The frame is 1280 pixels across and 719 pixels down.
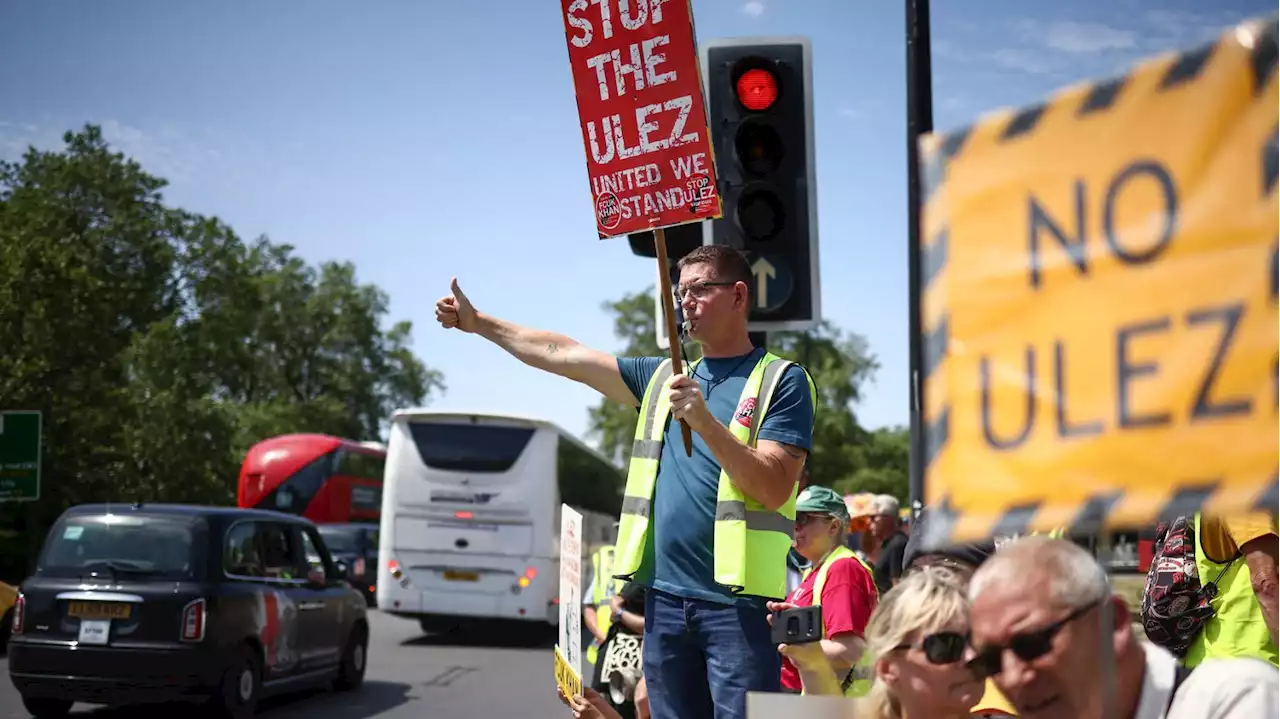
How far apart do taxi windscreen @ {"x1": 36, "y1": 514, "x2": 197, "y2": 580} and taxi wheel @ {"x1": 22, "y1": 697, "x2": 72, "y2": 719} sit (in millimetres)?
1142

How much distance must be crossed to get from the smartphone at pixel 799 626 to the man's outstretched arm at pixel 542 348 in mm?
1043

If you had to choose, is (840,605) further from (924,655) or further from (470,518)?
(470,518)

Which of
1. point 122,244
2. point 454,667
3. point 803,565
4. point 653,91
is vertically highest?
point 122,244

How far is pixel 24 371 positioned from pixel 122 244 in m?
Result: 21.4

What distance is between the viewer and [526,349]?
5000mm

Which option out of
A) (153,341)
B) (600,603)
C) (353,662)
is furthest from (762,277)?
(153,341)

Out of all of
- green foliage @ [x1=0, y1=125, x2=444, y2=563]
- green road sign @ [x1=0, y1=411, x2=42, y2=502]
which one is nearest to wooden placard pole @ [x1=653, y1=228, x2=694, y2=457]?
green road sign @ [x1=0, y1=411, x2=42, y2=502]

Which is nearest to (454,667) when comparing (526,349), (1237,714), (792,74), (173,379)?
(792,74)

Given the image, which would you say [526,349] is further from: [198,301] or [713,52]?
[198,301]

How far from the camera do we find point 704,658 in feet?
14.6

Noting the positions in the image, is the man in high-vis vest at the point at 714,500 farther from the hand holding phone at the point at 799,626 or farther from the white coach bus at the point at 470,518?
the white coach bus at the point at 470,518

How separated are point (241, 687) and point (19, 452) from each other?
14.3 metres

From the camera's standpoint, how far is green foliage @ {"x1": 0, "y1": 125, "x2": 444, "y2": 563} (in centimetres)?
3169

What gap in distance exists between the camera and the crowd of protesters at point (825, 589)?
246 centimetres
